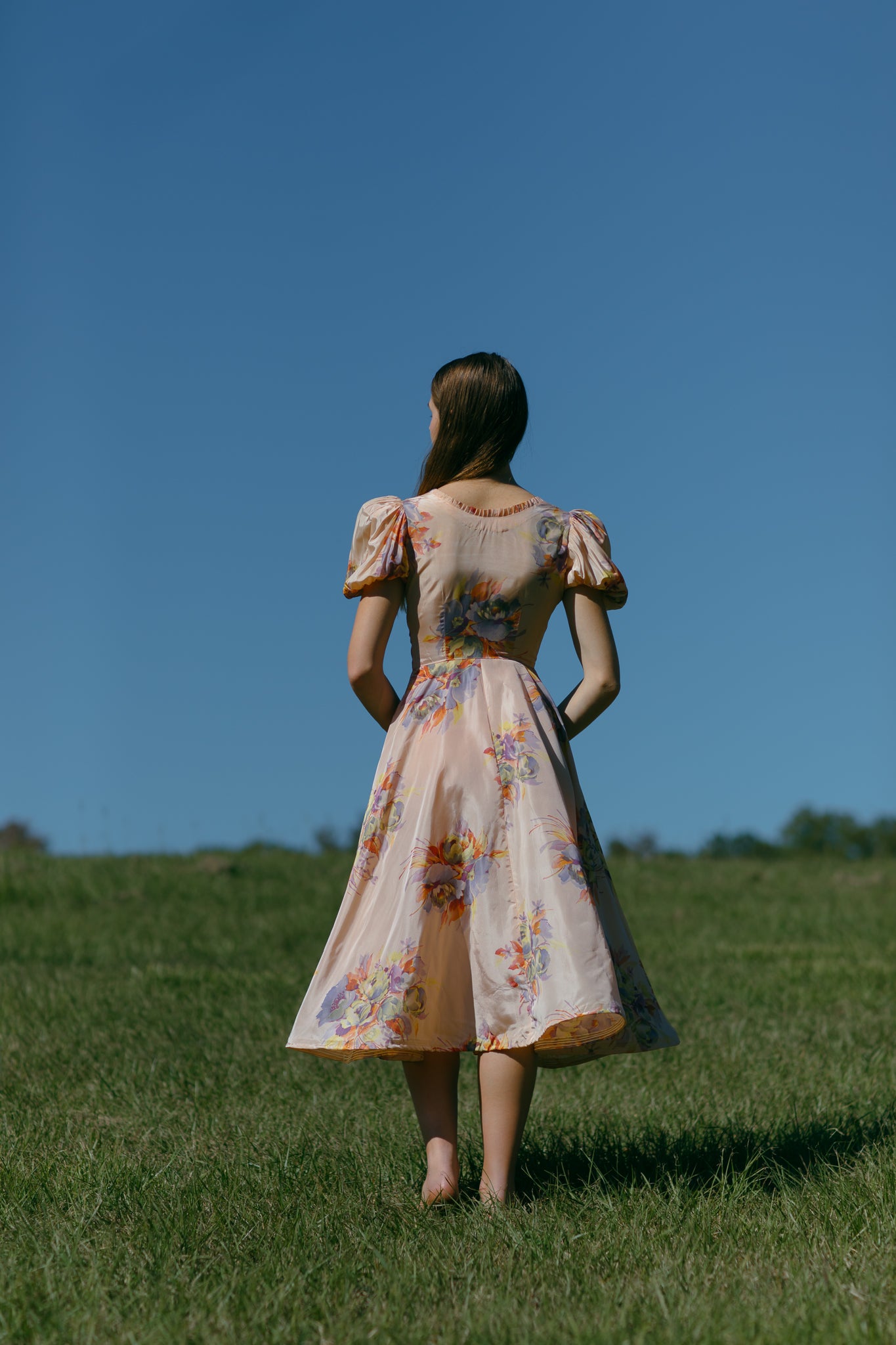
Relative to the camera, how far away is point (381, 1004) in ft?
10.7

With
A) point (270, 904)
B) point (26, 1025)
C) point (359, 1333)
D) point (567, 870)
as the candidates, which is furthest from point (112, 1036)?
point (270, 904)

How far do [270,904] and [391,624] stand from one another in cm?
892

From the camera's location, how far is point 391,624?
354cm

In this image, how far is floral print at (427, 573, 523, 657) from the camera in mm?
3506

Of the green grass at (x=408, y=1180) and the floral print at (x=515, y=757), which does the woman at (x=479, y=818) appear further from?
the green grass at (x=408, y=1180)

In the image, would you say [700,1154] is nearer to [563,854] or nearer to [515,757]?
[563,854]

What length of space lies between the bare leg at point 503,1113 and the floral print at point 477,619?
1104 millimetres

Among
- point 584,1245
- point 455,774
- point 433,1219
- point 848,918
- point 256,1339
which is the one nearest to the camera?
point 256,1339

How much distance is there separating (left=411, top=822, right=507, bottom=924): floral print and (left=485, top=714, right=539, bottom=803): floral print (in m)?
0.16

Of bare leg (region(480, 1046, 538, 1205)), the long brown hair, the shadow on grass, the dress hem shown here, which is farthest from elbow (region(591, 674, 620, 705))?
the shadow on grass

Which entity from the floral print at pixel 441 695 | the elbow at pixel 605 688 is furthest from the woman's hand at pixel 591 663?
the floral print at pixel 441 695

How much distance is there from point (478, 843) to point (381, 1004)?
1.63ft

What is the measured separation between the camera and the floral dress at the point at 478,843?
3.27 meters

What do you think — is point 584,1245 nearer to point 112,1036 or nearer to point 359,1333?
point 359,1333
